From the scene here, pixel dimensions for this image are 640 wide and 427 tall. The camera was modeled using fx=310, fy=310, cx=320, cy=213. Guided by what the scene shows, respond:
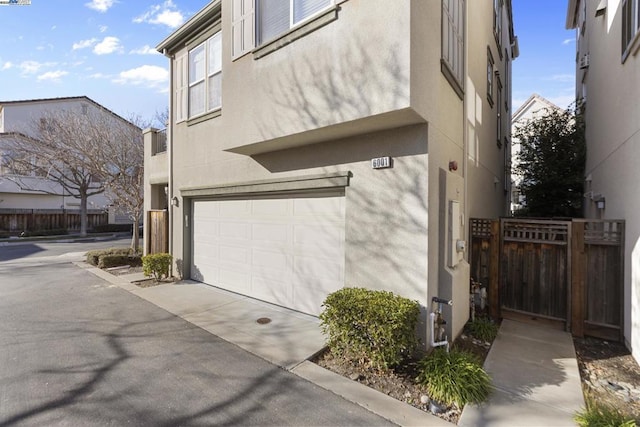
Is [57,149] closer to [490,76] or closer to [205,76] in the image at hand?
[205,76]

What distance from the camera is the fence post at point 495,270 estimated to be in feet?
19.3

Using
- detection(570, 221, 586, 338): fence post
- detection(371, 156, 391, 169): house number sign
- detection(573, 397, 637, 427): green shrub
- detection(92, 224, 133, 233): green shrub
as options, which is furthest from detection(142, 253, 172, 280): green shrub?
detection(92, 224, 133, 233): green shrub

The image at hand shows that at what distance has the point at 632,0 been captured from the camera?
4953 millimetres

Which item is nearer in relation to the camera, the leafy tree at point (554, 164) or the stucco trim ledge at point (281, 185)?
the stucco trim ledge at point (281, 185)

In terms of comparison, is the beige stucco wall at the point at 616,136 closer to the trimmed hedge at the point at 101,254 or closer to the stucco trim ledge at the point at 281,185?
the stucco trim ledge at the point at 281,185

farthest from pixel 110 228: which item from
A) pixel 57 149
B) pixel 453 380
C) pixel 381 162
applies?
pixel 453 380

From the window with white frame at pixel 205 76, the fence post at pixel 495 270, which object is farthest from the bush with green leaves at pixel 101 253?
the fence post at pixel 495 270

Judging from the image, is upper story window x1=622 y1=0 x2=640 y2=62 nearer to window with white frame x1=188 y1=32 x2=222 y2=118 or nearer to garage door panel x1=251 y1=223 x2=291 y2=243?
garage door panel x1=251 y1=223 x2=291 y2=243

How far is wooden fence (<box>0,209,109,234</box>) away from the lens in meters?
21.9

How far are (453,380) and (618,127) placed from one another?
591cm

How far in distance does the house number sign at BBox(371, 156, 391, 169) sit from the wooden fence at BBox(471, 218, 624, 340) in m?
2.87

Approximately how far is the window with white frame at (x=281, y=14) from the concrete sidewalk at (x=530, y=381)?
5342 mm

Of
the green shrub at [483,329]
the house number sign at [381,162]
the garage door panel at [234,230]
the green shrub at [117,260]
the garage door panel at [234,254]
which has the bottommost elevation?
the green shrub at [483,329]

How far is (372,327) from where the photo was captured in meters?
3.59
